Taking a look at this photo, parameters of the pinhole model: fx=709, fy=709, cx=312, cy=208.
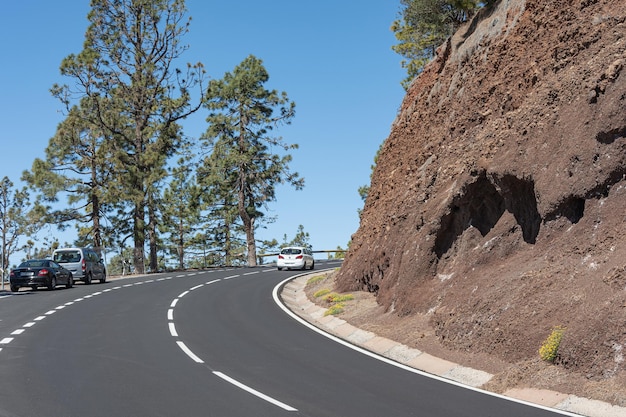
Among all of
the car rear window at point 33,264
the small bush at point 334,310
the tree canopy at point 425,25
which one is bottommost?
the small bush at point 334,310

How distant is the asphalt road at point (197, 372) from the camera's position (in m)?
9.55

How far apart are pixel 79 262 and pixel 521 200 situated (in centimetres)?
2663

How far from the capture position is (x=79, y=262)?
3681 cm

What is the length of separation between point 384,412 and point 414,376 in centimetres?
324

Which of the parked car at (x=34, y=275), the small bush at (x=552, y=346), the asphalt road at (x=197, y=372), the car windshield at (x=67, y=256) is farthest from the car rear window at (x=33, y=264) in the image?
the small bush at (x=552, y=346)

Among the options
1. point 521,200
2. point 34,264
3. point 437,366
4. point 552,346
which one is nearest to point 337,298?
point 521,200

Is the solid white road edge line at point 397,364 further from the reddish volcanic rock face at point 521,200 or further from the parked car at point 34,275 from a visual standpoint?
the parked car at point 34,275

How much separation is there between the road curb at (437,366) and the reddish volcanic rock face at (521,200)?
0.65 m

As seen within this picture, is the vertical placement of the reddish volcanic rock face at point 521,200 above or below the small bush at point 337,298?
above

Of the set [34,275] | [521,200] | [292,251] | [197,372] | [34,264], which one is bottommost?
[197,372]

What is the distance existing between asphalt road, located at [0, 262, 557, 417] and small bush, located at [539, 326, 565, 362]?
4.25 feet

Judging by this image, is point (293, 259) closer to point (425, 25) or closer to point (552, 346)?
point (425, 25)

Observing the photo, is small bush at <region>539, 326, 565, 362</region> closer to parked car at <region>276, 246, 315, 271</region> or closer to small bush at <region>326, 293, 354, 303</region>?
small bush at <region>326, 293, 354, 303</region>

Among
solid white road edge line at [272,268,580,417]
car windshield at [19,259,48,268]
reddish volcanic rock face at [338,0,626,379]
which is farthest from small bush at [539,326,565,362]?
car windshield at [19,259,48,268]
